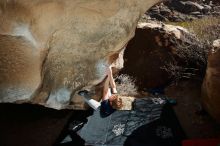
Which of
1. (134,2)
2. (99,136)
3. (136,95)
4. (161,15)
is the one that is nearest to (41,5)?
(134,2)

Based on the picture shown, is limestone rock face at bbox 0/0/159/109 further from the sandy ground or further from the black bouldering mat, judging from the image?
the sandy ground

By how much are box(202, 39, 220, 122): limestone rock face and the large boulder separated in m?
1.79

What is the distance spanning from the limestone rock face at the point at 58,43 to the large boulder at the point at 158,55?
4450 mm

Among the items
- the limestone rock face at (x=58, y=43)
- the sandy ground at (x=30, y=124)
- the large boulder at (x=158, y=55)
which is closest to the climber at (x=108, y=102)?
the sandy ground at (x=30, y=124)

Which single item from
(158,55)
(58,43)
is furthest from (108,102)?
(58,43)

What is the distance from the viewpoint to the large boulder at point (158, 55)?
296 inches

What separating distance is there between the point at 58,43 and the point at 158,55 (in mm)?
4893

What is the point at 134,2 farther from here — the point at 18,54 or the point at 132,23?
the point at 18,54

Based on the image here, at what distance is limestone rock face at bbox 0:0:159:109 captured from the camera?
2875 mm

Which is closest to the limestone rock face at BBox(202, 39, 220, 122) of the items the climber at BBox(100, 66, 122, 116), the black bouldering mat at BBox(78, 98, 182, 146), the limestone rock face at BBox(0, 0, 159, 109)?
the black bouldering mat at BBox(78, 98, 182, 146)

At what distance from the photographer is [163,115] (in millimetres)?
5809

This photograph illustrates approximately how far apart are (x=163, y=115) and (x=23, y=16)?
3.36m

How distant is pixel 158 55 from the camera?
25.6 feet

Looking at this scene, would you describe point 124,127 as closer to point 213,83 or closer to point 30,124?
point 213,83
